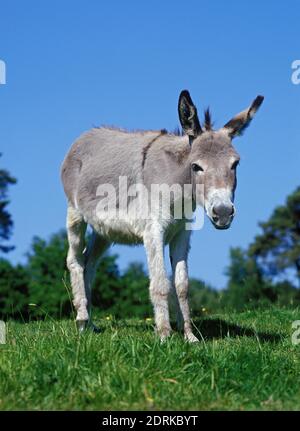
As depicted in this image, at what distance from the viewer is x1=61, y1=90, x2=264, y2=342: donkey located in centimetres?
733

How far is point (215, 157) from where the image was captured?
7.32 m

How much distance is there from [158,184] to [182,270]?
1046mm

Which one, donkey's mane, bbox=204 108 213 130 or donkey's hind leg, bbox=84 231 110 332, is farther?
donkey's hind leg, bbox=84 231 110 332

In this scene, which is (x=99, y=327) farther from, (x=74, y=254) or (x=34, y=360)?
(x=34, y=360)

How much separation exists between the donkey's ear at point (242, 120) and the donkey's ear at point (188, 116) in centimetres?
37

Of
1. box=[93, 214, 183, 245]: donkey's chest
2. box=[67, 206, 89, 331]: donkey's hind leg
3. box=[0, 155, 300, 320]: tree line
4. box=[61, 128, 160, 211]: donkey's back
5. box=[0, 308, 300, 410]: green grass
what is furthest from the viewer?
box=[0, 155, 300, 320]: tree line

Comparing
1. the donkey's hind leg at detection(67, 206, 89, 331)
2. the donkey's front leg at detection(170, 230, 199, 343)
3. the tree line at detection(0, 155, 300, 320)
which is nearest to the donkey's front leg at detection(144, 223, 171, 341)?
the donkey's front leg at detection(170, 230, 199, 343)

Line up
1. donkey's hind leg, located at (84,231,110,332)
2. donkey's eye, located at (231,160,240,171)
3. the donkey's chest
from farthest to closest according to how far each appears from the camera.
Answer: donkey's hind leg, located at (84,231,110,332), the donkey's chest, donkey's eye, located at (231,160,240,171)

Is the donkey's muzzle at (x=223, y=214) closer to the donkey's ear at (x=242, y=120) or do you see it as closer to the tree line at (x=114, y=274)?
the donkey's ear at (x=242, y=120)

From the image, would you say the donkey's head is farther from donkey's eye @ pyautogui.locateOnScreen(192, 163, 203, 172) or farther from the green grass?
the green grass

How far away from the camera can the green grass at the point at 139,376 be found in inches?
194

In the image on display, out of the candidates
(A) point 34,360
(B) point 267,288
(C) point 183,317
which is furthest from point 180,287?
(B) point 267,288

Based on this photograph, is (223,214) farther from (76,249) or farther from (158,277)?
(76,249)
